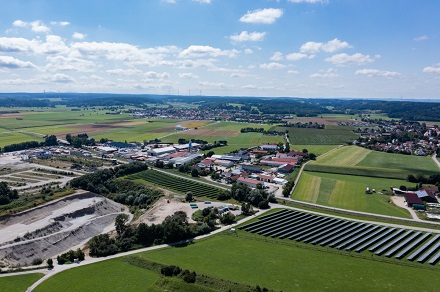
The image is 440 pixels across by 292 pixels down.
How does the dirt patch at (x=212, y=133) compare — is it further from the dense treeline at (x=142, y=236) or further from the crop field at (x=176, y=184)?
the dense treeline at (x=142, y=236)

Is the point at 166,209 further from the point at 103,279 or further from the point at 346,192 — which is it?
the point at 346,192

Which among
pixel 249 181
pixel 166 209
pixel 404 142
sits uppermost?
pixel 404 142

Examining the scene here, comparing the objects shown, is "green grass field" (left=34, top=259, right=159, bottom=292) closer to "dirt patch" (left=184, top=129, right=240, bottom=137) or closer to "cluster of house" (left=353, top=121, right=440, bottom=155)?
"cluster of house" (left=353, top=121, right=440, bottom=155)

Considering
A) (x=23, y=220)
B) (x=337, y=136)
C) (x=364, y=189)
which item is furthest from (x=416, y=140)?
(x=23, y=220)

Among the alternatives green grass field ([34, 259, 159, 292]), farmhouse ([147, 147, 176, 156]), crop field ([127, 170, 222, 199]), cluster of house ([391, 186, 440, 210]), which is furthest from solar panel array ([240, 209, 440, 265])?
farmhouse ([147, 147, 176, 156])

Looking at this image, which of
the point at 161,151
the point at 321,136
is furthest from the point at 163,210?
the point at 321,136
